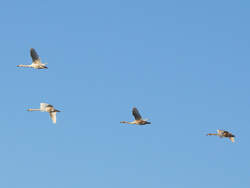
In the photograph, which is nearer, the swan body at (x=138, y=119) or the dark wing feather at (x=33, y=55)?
the swan body at (x=138, y=119)

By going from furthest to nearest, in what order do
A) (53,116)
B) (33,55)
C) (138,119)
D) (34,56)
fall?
1. (138,119)
2. (34,56)
3. (33,55)
4. (53,116)

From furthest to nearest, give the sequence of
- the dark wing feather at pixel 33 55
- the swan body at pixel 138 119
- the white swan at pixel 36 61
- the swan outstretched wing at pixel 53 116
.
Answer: the white swan at pixel 36 61, the dark wing feather at pixel 33 55, the swan body at pixel 138 119, the swan outstretched wing at pixel 53 116

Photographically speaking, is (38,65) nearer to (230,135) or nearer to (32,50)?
(32,50)

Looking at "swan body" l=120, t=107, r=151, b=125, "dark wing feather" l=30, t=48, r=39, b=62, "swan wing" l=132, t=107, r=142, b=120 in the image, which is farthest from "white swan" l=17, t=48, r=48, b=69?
"swan body" l=120, t=107, r=151, b=125

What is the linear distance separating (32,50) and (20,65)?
14.8 m

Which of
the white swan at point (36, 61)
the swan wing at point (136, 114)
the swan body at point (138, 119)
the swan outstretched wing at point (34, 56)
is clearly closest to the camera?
the swan wing at point (136, 114)

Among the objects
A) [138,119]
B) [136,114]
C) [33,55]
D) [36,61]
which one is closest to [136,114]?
[136,114]

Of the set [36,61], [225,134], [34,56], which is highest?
[34,56]

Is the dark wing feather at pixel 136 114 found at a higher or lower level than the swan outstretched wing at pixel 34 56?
lower

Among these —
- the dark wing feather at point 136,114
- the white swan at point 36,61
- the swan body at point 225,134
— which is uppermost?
the white swan at point 36,61

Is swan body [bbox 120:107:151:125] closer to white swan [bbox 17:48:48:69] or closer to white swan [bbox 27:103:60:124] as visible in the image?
white swan [bbox 27:103:60:124]

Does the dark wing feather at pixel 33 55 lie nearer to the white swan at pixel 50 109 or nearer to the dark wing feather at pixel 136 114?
the white swan at pixel 50 109

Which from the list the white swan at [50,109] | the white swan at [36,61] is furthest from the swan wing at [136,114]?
the white swan at [36,61]

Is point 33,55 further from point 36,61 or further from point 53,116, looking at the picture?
point 53,116
